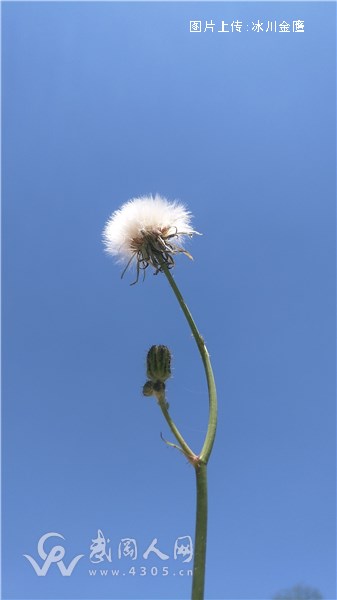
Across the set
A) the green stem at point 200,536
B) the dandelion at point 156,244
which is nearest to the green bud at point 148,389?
the dandelion at point 156,244

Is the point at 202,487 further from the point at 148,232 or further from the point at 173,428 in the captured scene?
the point at 148,232

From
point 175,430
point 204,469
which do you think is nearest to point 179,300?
point 175,430

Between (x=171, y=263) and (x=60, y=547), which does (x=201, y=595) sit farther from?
(x=60, y=547)

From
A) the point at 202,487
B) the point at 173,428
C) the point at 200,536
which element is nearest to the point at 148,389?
the point at 173,428

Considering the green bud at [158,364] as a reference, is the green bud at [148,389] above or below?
below

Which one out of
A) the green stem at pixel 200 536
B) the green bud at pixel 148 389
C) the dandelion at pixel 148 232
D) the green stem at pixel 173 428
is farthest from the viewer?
the dandelion at pixel 148 232

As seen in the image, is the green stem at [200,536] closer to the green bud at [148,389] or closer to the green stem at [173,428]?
the green stem at [173,428]

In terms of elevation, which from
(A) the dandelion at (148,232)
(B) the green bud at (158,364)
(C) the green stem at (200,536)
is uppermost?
(A) the dandelion at (148,232)

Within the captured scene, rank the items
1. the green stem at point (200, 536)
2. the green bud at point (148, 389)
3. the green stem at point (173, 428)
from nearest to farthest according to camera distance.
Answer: the green stem at point (200, 536), the green stem at point (173, 428), the green bud at point (148, 389)
